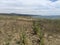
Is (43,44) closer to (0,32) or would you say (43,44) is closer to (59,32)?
(0,32)

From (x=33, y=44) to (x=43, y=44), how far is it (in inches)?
26.4

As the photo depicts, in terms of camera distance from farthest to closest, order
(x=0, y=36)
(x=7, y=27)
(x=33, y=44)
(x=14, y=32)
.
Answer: (x=7, y=27)
(x=14, y=32)
(x=0, y=36)
(x=33, y=44)

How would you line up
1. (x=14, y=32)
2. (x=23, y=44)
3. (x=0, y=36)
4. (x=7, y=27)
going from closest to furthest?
(x=23, y=44) < (x=0, y=36) < (x=14, y=32) < (x=7, y=27)

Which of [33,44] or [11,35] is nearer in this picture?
[33,44]

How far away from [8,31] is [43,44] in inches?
120

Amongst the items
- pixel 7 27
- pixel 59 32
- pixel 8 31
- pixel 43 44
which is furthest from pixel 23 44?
pixel 59 32

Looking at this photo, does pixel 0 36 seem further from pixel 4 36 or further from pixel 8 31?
pixel 8 31

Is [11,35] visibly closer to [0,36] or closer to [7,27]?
[0,36]

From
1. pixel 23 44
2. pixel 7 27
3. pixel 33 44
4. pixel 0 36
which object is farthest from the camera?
pixel 7 27

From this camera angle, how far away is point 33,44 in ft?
33.6

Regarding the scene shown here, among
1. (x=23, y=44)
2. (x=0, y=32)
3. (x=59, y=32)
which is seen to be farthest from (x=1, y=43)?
(x=59, y=32)

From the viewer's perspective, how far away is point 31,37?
11.4 metres

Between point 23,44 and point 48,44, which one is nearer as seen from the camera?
point 23,44

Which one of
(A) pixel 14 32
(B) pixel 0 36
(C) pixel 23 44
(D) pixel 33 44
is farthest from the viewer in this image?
(A) pixel 14 32
